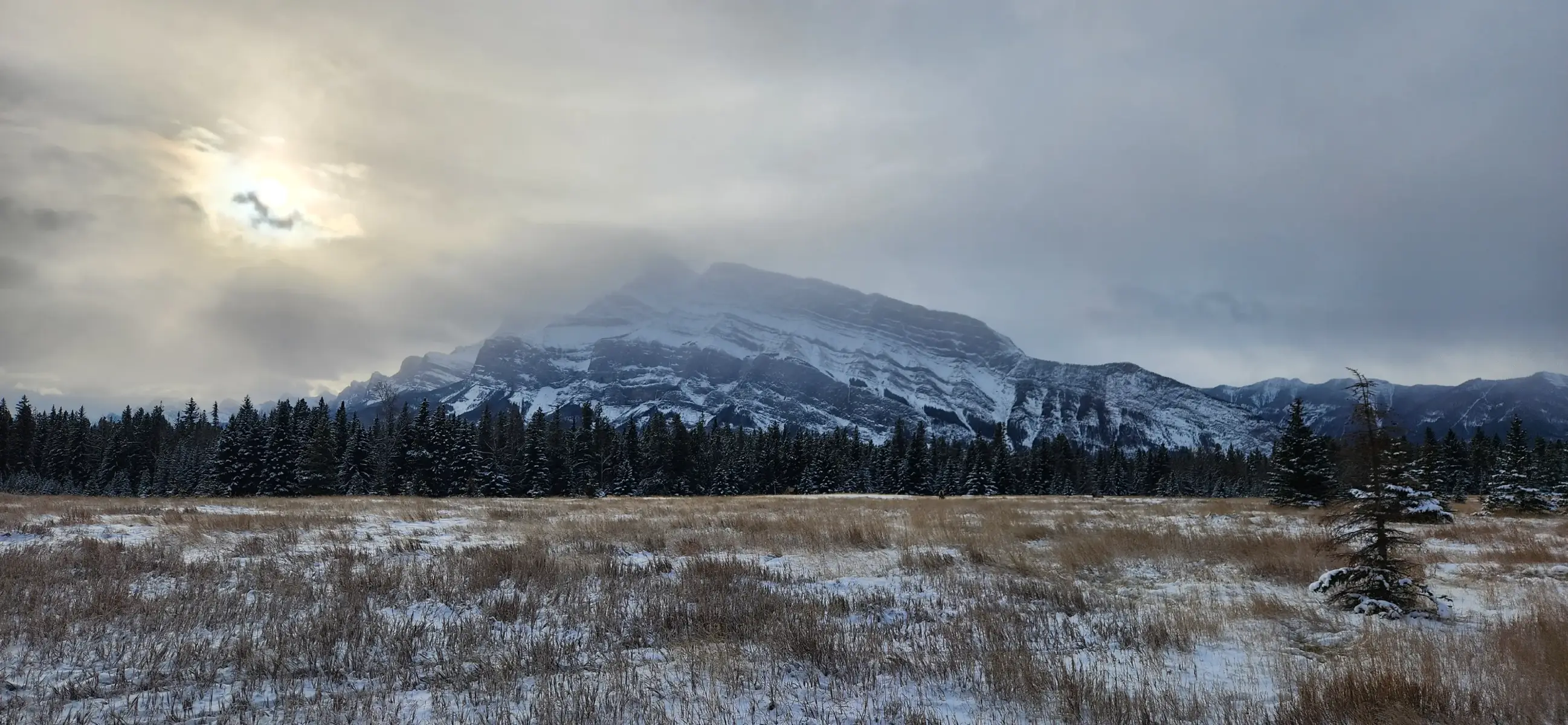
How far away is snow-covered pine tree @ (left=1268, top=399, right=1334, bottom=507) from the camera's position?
37406 mm

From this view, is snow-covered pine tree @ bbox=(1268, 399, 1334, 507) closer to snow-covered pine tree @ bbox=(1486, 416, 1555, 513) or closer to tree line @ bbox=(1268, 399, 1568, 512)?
tree line @ bbox=(1268, 399, 1568, 512)

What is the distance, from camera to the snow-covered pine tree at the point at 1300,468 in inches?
1473

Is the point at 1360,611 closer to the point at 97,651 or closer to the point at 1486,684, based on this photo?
the point at 1486,684

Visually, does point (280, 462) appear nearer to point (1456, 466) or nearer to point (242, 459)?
point (242, 459)

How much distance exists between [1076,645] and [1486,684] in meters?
3.47

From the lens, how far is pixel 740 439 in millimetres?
116562

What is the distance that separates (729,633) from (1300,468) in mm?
42781

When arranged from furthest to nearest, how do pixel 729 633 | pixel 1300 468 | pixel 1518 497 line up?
pixel 1300 468 → pixel 1518 497 → pixel 729 633

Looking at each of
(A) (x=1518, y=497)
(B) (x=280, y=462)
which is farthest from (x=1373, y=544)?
(B) (x=280, y=462)

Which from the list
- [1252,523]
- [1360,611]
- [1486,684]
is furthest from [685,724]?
[1252,523]

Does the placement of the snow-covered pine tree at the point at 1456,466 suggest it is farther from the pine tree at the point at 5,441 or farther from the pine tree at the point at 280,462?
the pine tree at the point at 5,441

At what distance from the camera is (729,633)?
8.12 m

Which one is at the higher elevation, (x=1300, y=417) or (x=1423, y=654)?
(x=1300, y=417)

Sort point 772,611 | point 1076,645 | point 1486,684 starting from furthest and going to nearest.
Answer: point 772,611 < point 1076,645 < point 1486,684
